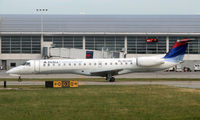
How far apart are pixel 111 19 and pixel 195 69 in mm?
23902

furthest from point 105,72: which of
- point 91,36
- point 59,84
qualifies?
point 91,36

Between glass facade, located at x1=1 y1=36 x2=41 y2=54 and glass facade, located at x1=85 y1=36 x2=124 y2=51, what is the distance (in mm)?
11987

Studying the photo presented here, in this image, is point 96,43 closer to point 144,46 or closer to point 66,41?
point 66,41

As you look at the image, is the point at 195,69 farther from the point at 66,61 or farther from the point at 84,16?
the point at 66,61

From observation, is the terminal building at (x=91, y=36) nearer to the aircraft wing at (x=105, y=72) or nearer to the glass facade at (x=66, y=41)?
the glass facade at (x=66, y=41)

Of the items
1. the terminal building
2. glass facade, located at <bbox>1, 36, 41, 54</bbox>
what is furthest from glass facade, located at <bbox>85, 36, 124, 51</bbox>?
glass facade, located at <bbox>1, 36, 41, 54</bbox>

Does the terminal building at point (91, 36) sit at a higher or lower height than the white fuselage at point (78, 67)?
higher

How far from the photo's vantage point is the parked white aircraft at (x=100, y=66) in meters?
42.6

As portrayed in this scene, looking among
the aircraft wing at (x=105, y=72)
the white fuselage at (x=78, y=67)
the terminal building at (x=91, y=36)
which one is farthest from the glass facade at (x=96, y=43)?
the aircraft wing at (x=105, y=72)

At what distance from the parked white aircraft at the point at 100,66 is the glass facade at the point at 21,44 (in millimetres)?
43502

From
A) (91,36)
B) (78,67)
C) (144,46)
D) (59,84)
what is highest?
(91,36)

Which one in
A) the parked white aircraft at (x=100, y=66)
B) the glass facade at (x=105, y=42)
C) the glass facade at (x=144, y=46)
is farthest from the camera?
the glass facade at (x=105, y=42)

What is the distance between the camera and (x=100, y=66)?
4341cm

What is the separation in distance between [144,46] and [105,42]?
946 cm
